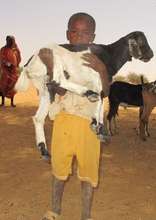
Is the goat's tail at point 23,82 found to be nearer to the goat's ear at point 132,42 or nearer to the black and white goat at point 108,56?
the black and white goat at point 108,56

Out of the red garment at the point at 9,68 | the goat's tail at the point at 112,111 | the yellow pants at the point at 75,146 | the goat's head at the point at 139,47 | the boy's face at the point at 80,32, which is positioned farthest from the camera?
the red garment at the point at 9,68

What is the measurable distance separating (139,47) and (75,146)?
44.3 inches

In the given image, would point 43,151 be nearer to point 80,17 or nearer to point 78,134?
point 78,134

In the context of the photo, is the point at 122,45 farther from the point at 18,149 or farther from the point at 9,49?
the point at 9,49

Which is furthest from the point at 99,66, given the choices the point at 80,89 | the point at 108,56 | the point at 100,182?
the point at 100,182

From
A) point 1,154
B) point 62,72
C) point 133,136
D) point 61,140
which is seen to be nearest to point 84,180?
point 61,140

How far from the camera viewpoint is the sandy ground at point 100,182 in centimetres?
645

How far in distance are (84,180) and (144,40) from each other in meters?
1.49

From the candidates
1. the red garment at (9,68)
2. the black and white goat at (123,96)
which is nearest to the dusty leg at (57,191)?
the black and white goat at (123,96)

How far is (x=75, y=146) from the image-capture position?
505cm

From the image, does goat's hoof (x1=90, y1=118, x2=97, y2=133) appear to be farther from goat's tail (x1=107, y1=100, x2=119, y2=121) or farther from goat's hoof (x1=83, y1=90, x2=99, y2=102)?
goat's tail (x1=107, y1=100, x2=119, y2=121)

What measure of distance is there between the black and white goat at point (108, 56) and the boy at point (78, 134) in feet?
0.37

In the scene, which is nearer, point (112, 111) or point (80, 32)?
point (80, 32)

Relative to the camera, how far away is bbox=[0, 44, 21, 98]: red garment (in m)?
17.2
